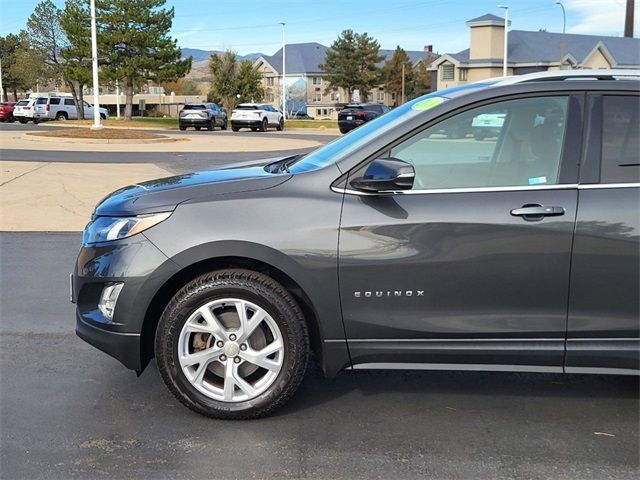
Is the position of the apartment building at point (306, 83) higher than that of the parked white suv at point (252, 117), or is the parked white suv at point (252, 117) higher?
the apartment building at point (306, 83)

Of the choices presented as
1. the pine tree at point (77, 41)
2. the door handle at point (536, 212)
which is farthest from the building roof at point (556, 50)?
the door handle at point (536, 212)

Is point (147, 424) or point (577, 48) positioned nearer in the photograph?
point (147, 424)

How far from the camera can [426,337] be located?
374cm

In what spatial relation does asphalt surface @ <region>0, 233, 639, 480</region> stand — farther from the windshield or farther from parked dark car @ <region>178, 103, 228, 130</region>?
parked dark car @ <region>178, 103, 228, 130</region>

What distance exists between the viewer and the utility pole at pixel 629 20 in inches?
2804

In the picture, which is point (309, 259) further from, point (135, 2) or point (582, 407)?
point (135, 2)

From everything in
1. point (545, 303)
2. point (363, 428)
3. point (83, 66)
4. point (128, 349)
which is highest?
point (83, 66)

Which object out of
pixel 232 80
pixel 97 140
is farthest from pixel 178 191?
pixel 232 80

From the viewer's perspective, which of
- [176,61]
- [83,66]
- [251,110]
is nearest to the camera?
[251,110]

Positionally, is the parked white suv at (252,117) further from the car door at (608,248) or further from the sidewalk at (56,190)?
the car door at (608,248)

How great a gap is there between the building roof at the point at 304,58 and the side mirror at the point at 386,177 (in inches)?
4396

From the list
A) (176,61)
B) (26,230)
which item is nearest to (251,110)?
(176,61)

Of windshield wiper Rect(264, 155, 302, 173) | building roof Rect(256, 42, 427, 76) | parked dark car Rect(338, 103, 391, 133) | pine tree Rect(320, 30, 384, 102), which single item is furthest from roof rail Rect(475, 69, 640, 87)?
building roof Rect(256, 42, 427, 76)

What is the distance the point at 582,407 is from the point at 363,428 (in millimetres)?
1323
